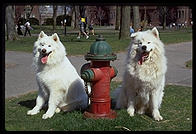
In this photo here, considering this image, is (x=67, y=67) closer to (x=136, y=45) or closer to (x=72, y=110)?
(x=72, y=110)

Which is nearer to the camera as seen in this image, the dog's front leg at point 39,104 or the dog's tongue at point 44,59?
the dog's tongue at point 44,59

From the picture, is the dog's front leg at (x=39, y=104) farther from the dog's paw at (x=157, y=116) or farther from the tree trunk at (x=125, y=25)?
the tree trunk at (x=125, y=25)

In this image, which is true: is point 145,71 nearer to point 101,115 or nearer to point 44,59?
point 101,115

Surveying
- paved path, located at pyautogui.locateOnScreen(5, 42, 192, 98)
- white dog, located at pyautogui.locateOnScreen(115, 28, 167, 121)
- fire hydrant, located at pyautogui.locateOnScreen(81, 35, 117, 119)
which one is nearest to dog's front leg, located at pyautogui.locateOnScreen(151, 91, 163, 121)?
white dog, located at pyautogui.locateOnScreen(115, 28, 167, 121)

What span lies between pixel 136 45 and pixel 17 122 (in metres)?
2.21

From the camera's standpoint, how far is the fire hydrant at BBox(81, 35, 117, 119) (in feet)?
14.4

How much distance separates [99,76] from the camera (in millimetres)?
4445

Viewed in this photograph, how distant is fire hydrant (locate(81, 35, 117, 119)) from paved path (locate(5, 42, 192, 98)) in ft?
8.43

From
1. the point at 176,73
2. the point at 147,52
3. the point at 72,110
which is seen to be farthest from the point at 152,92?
the point at 176,73

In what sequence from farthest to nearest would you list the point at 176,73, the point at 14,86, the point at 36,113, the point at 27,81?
the point at 176,73 < the point at 27,81 < the point at 14,86 < the point at 36,113

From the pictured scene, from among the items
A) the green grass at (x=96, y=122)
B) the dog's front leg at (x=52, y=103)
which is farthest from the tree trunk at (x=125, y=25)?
the dog's front leg at (x=52, y=103)

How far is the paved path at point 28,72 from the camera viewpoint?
754cm

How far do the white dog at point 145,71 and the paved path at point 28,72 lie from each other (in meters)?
2.34

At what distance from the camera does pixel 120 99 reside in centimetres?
519
